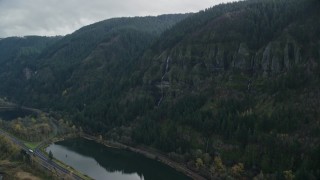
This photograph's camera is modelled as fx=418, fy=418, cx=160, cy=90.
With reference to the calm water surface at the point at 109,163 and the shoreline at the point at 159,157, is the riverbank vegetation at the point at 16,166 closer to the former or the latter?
the calm water surface at the point at 109,163

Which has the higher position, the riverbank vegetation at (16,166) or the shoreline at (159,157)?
the riverbank vegetation at (16,166)

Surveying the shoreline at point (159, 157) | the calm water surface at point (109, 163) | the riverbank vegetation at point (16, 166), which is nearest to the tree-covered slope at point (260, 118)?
the shoreline at point (159, 157)

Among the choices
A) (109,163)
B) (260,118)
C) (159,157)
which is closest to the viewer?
(260,118)

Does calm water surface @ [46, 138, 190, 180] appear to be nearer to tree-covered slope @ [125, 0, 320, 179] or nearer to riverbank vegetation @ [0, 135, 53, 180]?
tree-covered slope @ [125, 0, 320, 179]

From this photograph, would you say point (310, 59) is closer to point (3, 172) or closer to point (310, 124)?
point (310, 124)

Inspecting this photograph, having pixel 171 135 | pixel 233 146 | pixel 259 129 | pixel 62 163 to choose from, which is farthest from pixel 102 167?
pixel 259 129

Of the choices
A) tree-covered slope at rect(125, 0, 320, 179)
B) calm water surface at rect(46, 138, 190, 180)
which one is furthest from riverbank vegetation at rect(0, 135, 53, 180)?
tree-covered slope at rect(125, 0, 320, 179)

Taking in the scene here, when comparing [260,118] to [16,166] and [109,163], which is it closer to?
[109,163]

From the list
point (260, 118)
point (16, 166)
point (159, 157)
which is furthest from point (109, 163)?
point (260, 118)

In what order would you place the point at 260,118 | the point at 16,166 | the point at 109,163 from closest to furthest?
1. the point at 16,166
2. the point at 260,118
3. the point at 109,163
